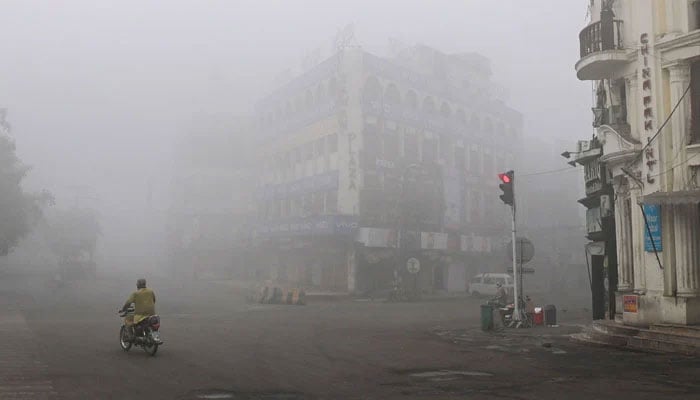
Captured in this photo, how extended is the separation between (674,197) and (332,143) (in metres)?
33.8

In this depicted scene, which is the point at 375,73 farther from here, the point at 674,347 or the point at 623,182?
the point at 674,347

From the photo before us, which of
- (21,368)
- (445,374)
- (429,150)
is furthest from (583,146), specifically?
(429,150)

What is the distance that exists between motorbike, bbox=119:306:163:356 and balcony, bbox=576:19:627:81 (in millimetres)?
12786

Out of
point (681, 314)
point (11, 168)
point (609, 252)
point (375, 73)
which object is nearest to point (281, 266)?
point (375, 73)

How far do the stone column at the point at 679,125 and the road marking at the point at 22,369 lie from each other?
14019 millimetres

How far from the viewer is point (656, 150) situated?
51.8ft

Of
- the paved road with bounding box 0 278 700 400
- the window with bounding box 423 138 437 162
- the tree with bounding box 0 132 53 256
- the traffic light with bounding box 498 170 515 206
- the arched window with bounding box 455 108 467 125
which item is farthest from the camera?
the arched window with bounding box 455 108 467 125

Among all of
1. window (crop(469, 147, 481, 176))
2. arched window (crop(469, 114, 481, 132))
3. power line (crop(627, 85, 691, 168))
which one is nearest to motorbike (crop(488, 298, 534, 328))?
power line (crop(627, 85, 691, 168))

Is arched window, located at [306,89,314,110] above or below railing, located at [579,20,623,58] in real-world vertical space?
above

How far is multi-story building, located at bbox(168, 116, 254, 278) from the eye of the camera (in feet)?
223

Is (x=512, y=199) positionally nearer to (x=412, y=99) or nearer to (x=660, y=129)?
(x=660, y=129)

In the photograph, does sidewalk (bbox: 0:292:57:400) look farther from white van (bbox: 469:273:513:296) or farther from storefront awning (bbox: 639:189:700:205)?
white van (bbox: 469:273:513:296)

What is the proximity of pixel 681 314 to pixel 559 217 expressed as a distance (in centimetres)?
5045

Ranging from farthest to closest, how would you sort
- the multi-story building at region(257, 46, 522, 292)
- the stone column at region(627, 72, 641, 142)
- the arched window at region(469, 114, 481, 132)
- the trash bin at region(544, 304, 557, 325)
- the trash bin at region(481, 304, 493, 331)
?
the arched window at region(469, 114, 481, 132) → the multi-story building at region(257, 46, 522, 292) → the trash bin at region(544, 304, 557, 325) → the trash bin at region(481, 304, 493, 331) → the stone column at region(627, 72, 641, 142)
